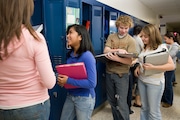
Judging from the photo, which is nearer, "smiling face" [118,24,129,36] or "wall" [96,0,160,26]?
"smiling face" [118,24,129,36]

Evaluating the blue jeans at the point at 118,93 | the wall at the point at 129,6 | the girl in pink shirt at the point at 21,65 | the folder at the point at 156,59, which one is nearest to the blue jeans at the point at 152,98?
the folder at the point at 156,59

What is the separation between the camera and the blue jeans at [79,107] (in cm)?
153

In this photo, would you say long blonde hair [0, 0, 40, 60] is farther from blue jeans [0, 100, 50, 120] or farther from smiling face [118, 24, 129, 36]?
smiling face [118, 24, 129, 36]

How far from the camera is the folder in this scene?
→ 5.89ft

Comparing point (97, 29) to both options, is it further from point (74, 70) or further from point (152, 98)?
point (74, 70)

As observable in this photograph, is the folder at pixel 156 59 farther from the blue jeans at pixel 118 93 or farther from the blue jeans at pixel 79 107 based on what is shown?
the blue jeans at pixel 79 107

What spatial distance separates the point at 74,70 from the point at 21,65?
583 mm

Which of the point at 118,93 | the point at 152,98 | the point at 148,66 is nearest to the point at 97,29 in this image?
the point at 118,93

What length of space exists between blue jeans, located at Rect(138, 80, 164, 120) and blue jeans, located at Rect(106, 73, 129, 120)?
0.27m

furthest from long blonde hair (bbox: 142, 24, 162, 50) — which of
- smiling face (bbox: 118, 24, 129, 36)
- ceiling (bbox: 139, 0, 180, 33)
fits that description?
ceiling (bbox: 139, 0, 180, 33)

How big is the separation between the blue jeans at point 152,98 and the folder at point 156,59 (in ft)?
0.47

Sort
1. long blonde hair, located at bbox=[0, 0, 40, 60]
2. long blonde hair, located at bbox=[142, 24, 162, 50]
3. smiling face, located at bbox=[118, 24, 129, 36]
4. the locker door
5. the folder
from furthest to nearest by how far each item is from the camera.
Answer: the locker door
smiling face, located at bbox=[118, 24, 129, 36]
long blonde hair, located at bbox=[142, 24, 162, 50]
the folder
long blonde hair, located at bbox=[0, 0, 40, 60]

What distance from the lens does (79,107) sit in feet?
5.01

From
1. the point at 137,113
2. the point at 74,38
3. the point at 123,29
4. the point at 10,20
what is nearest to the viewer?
the point at 10,20
